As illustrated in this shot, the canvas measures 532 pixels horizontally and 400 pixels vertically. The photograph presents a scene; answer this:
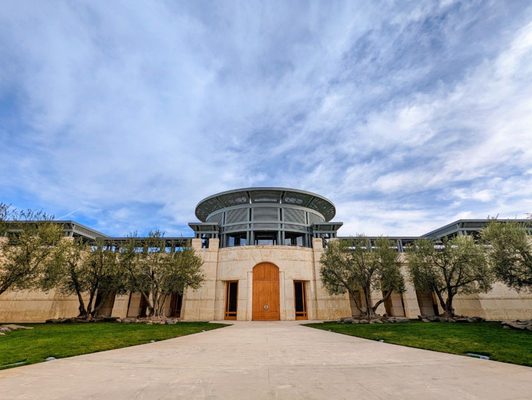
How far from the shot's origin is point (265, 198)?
4581 centimetres

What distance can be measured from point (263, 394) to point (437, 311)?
41.1 metres

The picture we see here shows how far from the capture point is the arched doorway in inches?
1315

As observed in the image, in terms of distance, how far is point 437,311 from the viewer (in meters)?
36.8

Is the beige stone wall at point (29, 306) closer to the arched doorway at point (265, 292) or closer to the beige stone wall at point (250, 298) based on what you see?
the beige stone wall at point (250, 298)

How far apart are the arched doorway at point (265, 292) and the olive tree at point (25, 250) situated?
821 inches

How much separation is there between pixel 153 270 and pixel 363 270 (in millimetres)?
21886

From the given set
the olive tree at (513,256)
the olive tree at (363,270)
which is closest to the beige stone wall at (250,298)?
the olive tree at (363,270)

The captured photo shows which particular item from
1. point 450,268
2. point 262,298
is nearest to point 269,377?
point 262,298

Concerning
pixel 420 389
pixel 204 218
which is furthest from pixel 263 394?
pixel 204 218

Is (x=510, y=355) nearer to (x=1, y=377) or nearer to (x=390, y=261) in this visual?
(x=1, y=377)

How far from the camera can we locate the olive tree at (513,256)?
22.1 meters

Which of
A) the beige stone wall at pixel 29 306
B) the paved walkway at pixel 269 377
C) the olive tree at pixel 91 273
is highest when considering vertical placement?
the olive tree at pixel 91 273

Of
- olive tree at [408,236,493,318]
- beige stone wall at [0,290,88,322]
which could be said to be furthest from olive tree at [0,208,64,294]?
olive tree at [408,236,493,318]

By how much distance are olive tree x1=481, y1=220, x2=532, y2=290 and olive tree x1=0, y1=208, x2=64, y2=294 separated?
3721 centimetres
